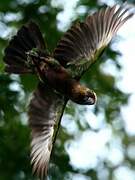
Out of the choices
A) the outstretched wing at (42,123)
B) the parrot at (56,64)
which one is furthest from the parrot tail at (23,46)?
the outstretched wing at (42,123)

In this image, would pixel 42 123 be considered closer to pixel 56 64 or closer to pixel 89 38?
pixel 56 64

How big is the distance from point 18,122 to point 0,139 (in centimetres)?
48

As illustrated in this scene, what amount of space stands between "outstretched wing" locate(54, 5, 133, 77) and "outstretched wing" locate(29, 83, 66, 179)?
0.56 ft

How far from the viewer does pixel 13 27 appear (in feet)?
16.7

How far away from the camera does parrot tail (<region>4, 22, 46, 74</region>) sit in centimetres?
339

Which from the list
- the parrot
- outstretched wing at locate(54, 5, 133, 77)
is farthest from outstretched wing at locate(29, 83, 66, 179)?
outstretched wing at locate(54, 5, 133, 77)

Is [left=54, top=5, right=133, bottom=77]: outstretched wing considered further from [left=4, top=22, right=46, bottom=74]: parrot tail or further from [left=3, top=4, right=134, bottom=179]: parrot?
[left=4, top=22, right=46, bottom=74]: parrot tail

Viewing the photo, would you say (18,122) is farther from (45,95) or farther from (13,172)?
(45,95)

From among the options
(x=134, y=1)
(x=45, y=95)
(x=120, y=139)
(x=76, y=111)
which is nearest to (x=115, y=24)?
(x=45, y=95)

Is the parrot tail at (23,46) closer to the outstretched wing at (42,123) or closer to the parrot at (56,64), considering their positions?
the parrot at (56,64)

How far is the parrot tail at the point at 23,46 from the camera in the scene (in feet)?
11.1

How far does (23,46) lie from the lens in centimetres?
338

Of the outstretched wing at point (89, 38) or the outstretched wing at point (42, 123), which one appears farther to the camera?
the outstretched wing at point (42, 123)

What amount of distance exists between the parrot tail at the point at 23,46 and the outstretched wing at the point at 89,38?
0.69 feet
